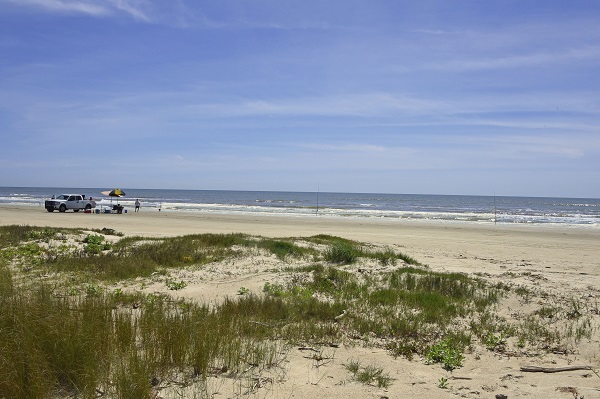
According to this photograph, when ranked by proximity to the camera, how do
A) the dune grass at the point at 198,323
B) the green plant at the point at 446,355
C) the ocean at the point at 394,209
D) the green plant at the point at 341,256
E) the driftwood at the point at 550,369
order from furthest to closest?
the ocean at the point at 394,209, the green plant at the point at 341,256, the green plant at the point at 446,355, the driftwood at the point at 550,369, the dune grass at the point at 198,323

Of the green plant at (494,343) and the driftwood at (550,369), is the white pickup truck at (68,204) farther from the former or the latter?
the driftwood at (550,369)

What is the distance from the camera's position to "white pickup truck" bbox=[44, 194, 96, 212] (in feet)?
148

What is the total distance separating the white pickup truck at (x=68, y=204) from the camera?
4512cm

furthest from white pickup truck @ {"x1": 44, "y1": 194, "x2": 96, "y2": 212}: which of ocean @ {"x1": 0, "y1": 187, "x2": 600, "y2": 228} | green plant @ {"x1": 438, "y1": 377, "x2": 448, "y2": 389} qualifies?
green plant @ {"x1": 438, "y1": 377, "x2": 448, "y2": 389}

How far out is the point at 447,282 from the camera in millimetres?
10688

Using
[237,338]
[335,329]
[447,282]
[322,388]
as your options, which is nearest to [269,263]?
[447,282]

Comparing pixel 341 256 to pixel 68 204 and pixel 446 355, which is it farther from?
pixel 68 204

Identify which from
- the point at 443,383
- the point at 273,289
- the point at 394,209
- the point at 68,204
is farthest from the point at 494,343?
the point at 394,209

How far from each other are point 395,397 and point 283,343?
1.93m

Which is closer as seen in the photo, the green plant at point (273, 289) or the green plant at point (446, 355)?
the green plant at point (446, 355)

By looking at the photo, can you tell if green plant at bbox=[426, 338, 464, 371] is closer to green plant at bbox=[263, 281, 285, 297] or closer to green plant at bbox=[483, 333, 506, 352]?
green plant at bbox=[483, 333, 506, 352]

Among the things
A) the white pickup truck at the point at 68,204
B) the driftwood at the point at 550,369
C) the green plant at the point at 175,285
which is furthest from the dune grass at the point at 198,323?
the white pickup truck at the point at 68,204

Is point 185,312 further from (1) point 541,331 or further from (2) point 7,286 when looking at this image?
(1) point 541,331

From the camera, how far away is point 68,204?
45812 millimetres
